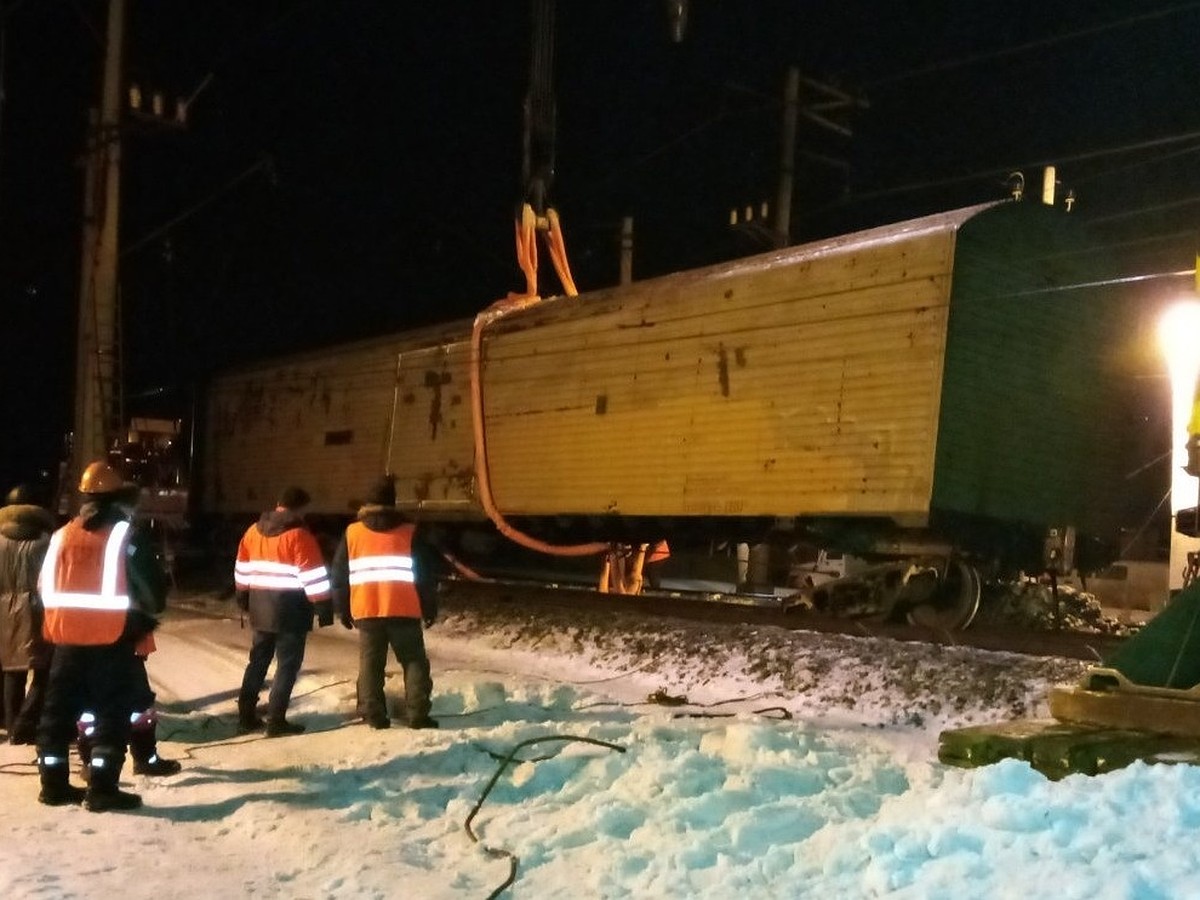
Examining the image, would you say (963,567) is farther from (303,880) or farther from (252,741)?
(303,880)

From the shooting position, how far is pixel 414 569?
21.9ft

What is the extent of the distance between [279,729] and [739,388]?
531 cm

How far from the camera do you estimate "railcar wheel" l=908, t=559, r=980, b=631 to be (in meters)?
9.64

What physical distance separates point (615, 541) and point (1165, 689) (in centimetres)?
853

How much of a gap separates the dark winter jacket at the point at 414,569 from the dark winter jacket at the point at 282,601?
98mm

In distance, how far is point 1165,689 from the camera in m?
4.28

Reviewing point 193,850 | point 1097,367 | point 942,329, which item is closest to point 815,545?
point 942,329

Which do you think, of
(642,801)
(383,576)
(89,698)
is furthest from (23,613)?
(642,801)

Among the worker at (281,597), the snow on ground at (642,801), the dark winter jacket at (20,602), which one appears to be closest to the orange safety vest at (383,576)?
the worker at (281,597)

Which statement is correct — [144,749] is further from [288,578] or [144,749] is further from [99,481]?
[99,481]

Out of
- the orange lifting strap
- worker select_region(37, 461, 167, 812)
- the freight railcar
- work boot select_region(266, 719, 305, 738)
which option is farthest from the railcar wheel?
worker select_region(37, 461, 167, 812)

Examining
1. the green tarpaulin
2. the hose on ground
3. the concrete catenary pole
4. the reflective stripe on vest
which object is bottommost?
the hose on ground

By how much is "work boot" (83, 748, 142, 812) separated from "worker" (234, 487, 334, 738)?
1.51 metres

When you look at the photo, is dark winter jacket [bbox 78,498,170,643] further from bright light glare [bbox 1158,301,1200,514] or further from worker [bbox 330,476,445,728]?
bright light glare [bbox 1158,301,1200,514]
